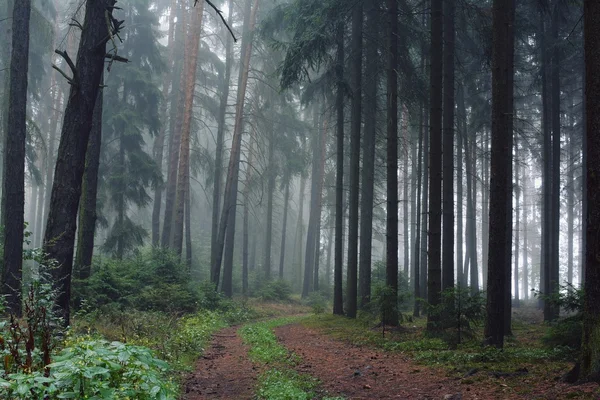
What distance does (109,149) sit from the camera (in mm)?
27594

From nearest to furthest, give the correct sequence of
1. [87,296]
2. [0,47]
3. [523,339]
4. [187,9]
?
[523,339] → [87,296] → [0,47] → [187,9]

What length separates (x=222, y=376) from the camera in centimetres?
873

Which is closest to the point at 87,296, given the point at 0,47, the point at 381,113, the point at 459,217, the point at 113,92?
the point at 381,113

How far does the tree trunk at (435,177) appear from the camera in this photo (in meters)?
12.4

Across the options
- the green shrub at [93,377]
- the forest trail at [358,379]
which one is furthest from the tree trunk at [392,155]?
the green shrub at [93,377]

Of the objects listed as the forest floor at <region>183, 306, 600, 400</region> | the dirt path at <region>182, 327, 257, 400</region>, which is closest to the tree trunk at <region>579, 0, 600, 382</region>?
the forest floor at <region>183, 306, 600, 400</region>

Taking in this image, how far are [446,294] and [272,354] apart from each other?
3.82 metres

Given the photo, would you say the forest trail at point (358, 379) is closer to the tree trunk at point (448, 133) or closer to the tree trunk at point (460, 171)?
the tree trunk at point (448, 133)

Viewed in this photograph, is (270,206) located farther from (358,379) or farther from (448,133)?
(358,379)

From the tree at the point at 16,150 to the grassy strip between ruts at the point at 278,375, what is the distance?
18.6ft

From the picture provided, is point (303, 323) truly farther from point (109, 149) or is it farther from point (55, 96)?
point (55, 96)

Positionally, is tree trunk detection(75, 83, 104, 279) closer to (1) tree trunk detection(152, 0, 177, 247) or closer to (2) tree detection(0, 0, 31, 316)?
(2) tree detection(0, 0, 31, 316)

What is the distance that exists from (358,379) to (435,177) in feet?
19.7

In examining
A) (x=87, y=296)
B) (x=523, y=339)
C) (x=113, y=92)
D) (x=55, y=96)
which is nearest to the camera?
(x=523, y=339)
